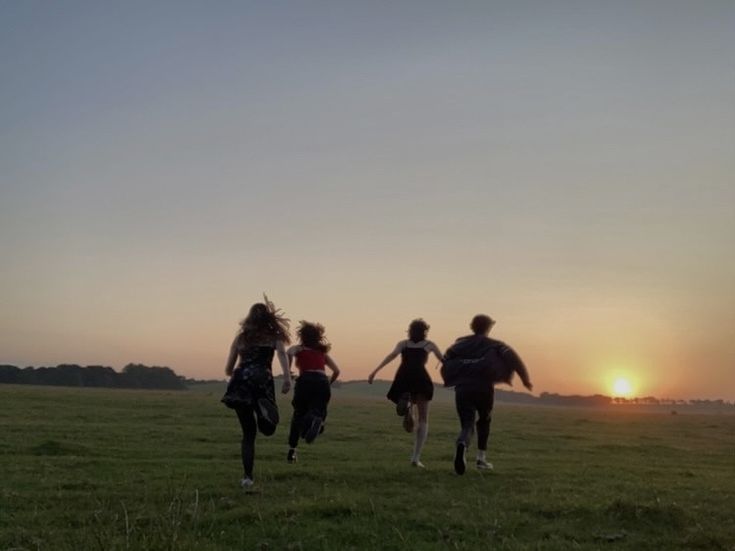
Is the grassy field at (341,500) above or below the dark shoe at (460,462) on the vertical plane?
below

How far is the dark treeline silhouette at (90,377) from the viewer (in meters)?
141

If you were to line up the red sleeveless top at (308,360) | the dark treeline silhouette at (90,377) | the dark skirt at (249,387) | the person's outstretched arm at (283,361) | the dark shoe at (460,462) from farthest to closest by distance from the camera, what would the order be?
1. the dark treeline silhouette at (90,377)
2. the red sleeveless top at (308,360)
3. the dark shoe at (460,462)
4. the person's outstretched arm at (283,361)
5. the dark skirt at (249,387)

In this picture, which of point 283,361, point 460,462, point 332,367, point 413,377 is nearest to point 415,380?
point 413,377

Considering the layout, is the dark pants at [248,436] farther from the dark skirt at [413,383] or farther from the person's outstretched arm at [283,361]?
the dark skirt at [413,383]

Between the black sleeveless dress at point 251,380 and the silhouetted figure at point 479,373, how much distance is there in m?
4.02

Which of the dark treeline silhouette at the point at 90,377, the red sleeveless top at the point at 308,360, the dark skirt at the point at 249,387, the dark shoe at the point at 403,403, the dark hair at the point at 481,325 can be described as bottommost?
the dark treeline silhouette at the point at 90,377

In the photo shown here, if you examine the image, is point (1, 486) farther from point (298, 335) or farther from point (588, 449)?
point (588, 449)

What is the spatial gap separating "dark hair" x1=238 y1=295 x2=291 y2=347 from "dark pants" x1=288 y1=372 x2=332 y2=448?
1.91 metres

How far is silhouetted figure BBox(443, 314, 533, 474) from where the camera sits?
13898mm

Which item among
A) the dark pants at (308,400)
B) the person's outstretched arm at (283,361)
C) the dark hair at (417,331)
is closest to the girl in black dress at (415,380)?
the dark hair at (417,331)

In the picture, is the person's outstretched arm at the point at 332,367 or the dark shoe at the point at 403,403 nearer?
the person's outstretched arm at the point at 332,367

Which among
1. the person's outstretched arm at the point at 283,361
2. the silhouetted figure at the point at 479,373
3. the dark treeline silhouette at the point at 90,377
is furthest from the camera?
the dark treeline silhouette at the point at 90,377

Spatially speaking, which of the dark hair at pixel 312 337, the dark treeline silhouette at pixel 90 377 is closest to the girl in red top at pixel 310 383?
the dark hair at pixel 312 337

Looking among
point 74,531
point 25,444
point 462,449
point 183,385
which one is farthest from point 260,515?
point 183,385
